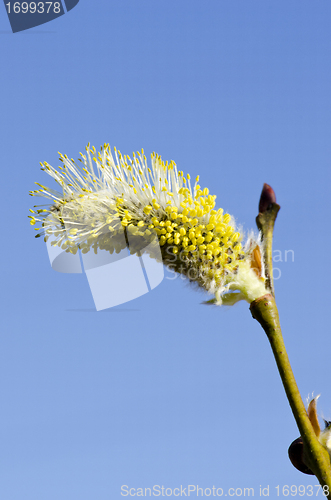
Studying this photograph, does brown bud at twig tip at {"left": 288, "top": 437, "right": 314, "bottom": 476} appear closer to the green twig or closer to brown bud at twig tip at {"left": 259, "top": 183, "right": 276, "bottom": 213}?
the green twig

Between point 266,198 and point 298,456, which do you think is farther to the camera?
point 266,198

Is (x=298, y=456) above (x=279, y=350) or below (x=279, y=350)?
below

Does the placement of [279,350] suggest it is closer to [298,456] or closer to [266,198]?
[298,456]

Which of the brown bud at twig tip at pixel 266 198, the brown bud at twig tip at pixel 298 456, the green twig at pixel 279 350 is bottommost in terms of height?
the brown bud at twig tip at pixel 298 456

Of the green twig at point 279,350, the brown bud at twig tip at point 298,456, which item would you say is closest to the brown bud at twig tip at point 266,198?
the green twig at point 279,350

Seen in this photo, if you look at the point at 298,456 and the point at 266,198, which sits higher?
the point at 266,198

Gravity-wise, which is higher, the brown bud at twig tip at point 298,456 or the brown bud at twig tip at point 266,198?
the brown bud at twig tip at point 266,198

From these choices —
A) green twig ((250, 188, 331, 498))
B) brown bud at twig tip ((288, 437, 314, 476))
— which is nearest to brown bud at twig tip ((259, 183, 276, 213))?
green twig ((250, 188, 331, 498))

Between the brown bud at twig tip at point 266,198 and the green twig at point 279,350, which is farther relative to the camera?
the brown bud at twig tip at point 266,198

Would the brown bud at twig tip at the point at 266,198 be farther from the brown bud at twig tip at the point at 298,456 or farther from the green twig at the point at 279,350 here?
the brown bud at twig tip at the point at 298,456

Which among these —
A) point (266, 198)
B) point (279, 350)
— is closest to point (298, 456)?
point (279, 350)

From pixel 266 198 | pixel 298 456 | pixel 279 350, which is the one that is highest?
pixel 266 198
